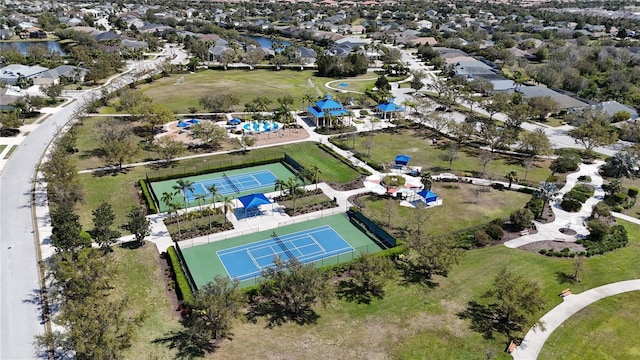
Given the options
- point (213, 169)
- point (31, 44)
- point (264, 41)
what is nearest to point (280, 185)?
point (213, 169)

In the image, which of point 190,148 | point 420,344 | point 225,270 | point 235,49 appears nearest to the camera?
point 420,344

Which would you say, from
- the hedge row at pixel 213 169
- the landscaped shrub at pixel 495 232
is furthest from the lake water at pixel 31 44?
the landscaped shrub at pixel 495 232

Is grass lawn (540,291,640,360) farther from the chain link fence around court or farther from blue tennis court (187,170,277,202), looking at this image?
blue tennis court (187,170,277,202)

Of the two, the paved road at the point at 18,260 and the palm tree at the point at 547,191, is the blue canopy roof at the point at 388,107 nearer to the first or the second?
the palm tree at the point at 547,191

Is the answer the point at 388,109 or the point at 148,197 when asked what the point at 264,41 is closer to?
the point at 388,109

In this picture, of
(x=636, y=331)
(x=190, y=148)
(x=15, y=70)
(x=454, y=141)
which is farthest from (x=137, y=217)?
(x=15, y=70)

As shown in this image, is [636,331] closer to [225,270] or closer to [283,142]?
[225,270]
